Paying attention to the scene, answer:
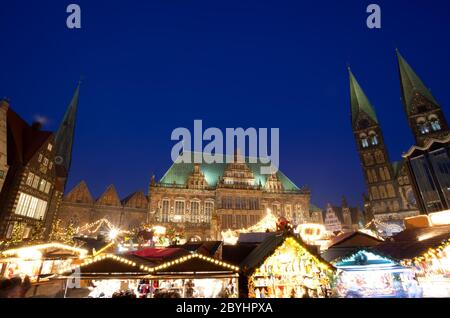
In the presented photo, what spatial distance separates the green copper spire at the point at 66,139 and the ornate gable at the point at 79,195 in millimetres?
3458

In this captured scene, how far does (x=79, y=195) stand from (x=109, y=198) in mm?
4826

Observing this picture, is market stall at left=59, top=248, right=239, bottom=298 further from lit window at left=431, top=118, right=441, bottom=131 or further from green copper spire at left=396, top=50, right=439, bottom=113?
green copper spire at left=396, top=50, right=439, bottom=113

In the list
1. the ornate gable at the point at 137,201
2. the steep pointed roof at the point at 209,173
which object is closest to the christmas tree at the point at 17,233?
the ornate gable at the point at 137,201

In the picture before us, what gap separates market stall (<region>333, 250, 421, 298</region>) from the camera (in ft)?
36.1

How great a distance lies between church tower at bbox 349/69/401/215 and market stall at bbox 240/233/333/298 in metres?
49.8

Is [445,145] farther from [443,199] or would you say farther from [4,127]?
[4,127]

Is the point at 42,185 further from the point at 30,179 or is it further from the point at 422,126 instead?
the point at 422,126

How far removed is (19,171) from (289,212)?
4115cm

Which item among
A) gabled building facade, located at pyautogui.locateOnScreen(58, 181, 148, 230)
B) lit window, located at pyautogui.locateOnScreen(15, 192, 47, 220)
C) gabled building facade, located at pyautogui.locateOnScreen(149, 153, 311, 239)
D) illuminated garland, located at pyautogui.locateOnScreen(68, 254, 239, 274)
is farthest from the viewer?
gabled building facade, located at pyautogui.locateOnScreen(149, 153, 311, 239)

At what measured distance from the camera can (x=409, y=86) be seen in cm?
5741

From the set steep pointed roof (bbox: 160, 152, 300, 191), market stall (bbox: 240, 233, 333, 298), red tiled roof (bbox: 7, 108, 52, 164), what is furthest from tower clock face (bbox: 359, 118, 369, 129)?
red tiled roof (bbox: 7, 108, 52, 164)
